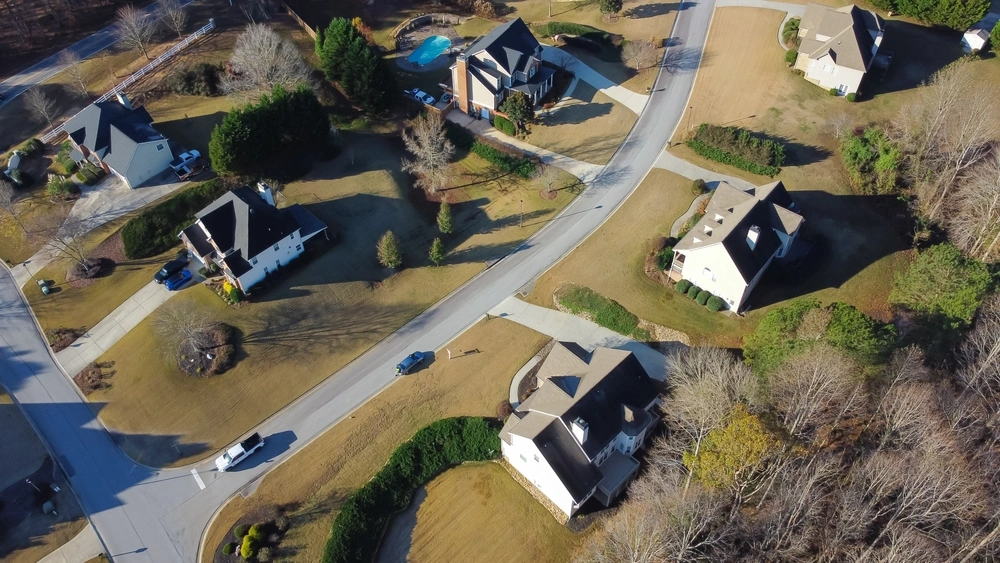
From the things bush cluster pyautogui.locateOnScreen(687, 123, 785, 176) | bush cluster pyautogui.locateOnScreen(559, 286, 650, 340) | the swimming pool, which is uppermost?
the swimming pool

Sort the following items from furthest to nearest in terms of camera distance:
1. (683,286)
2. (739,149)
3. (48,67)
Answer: (48,67)
(739,149)
(683,286)

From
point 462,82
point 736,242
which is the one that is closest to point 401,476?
point 736,242

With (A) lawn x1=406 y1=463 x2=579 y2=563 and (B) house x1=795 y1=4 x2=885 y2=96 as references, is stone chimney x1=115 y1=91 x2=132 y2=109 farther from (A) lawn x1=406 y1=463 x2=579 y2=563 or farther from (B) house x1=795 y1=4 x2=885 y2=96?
(B) house x1=795 y1=4 x2=885 y2=96

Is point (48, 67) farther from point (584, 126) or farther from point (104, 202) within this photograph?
point (584, 126)

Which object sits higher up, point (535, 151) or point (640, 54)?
point (640, 54)

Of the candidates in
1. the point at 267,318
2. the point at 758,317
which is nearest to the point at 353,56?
the point at 267,318

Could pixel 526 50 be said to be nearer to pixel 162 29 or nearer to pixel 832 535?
pixel 162 29

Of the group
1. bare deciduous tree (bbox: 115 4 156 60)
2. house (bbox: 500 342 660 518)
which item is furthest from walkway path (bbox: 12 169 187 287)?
house (bbox: 500 342 660 518)
